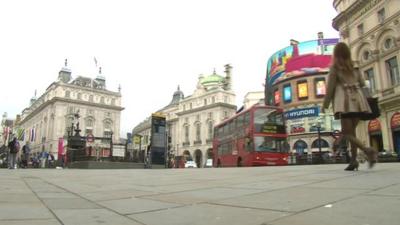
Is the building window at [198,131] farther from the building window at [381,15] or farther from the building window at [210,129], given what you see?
the building window at [381,15]

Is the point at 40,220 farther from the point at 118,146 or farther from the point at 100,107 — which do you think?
the point at 100,107

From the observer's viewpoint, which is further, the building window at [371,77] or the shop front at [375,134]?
the building window at [371,77]

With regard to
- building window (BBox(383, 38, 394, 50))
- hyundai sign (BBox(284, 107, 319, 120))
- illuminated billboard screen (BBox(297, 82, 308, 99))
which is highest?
illuminated billboard screen (BBox(297, 82, 308, 99))

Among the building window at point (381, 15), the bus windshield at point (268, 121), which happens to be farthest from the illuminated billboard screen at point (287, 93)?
the bus windshield at point (268, 121)

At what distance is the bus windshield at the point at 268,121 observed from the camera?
72.1ft

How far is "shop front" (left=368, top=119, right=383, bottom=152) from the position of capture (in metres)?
30.0

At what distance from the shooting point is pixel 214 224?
2.44 m

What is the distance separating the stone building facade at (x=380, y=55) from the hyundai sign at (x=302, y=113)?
1595 cm

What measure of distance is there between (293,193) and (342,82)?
3.19 metres

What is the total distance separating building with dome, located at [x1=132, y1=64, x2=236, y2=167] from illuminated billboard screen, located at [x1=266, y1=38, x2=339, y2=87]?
27341 mm

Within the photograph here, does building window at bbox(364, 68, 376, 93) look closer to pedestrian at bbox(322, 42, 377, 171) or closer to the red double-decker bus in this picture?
the red double-decker bus

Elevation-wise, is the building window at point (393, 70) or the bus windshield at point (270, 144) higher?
the building window at point (393, 70)

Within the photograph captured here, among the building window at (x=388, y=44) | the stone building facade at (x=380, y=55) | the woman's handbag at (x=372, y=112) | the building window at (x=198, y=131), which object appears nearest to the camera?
the woman's handbag at (x=372, y=112)

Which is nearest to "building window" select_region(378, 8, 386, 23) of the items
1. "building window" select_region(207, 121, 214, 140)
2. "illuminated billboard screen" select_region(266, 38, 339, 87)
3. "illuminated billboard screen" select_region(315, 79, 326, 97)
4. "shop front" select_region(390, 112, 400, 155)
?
"shop front" select_region(390, 112, 400, 155)
